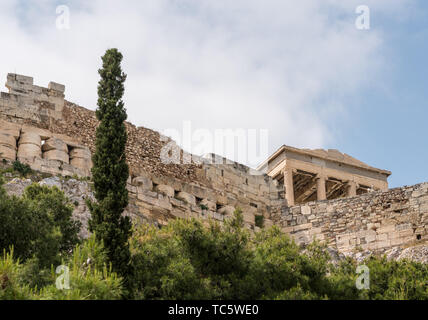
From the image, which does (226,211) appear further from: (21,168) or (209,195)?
(21,168)

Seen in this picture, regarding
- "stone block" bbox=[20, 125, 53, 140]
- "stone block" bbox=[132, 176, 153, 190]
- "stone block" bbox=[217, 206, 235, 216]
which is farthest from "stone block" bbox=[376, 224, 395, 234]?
"stone block" bbox=[20, 125, 53, 140]

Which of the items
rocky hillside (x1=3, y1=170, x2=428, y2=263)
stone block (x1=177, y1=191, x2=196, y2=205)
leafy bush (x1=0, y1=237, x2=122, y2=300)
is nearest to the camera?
leafy bush (x1=0, y1=237, x2=122, y2=300)

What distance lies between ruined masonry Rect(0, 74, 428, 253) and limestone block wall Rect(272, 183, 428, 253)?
31mm

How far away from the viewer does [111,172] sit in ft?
55.9

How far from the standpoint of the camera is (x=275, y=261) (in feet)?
55.5

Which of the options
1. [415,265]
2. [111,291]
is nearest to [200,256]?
[111,291]

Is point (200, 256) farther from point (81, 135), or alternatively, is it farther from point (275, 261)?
point (81, 135)

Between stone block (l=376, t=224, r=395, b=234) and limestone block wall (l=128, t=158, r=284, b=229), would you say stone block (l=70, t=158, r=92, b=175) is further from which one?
stone block (l=376, t=224, r=395, b=234)

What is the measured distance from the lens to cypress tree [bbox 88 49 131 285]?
15953mm

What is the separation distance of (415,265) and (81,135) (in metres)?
10.3

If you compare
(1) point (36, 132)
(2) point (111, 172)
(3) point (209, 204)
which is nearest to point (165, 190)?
(3) point (209, 204)

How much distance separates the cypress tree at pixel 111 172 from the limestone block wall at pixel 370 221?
9.58 m
